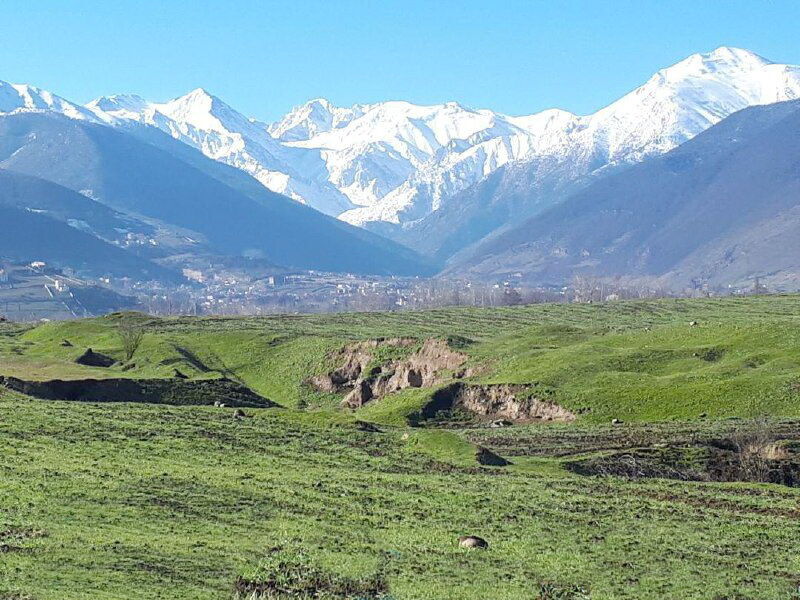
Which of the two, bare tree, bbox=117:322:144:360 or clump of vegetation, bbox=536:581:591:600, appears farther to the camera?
bare tree, bbox=117:322:144:360

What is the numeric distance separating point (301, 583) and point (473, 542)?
7991 mm

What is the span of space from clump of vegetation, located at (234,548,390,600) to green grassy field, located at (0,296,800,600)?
9cm

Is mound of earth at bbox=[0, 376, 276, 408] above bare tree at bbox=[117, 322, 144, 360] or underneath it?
underneath

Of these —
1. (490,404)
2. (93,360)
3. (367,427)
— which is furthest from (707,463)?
(93,360)

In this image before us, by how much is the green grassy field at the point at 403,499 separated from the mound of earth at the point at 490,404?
1391 millimetres

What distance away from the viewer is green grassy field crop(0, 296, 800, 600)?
3788 cm

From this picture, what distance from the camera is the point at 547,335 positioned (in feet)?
388

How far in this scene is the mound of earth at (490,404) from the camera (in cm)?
9100

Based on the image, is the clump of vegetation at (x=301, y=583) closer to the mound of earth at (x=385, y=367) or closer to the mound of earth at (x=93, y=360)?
the mound of earth at (x=385, y=367)

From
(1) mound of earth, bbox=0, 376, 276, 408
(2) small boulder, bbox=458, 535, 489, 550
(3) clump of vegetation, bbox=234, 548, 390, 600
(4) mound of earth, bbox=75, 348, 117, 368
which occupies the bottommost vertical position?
(3) clump of vegetation, bbox=234, 548, 390, 600

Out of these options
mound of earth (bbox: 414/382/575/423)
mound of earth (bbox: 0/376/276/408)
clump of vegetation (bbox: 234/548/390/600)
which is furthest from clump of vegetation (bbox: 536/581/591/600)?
mound of earth (bbox: 414/382/575/423)

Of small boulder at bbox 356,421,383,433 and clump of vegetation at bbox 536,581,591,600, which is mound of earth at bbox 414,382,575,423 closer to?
small boulder at bbox 356,421,383,433

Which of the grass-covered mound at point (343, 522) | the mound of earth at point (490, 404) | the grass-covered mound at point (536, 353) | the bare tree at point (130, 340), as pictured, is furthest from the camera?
the bare tree at point (130, 340)

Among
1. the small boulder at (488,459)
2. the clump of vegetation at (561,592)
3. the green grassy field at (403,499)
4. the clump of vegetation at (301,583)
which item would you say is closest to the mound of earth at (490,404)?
the green grassy field at (403,499)
